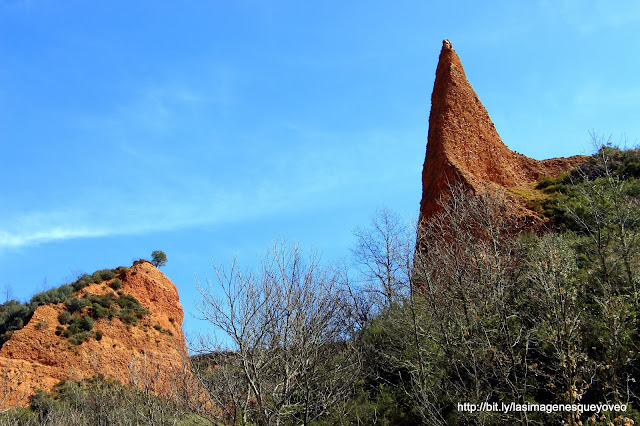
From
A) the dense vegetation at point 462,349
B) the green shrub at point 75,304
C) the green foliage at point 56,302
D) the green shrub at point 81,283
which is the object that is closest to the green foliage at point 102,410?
the dense vegetation at point 462,349

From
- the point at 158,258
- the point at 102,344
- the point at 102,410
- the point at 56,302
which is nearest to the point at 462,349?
the point at 102,410

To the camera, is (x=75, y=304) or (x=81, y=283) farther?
(x=81, y=283)

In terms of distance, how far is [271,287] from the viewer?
14.5 m

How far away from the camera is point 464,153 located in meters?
26.1

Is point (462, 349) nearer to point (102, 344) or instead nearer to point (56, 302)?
point (102, 344)

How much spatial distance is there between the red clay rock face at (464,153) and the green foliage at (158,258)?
29.2 meters

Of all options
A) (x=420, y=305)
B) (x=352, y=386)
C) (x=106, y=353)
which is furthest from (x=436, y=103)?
(x=106, y=353)

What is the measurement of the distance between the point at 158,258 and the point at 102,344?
49.3 feet

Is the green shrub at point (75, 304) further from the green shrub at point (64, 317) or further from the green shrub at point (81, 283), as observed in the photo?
the green shrub at point (81, 283)

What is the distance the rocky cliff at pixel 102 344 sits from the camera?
29.4 m

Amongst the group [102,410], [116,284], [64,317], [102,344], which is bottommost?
[102,410]

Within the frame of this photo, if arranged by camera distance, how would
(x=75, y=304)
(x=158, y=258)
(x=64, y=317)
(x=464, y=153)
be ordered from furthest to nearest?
(x=158, y=258)
(x=75, y=304)
(x=64, y=317)
(x=464, y=153)

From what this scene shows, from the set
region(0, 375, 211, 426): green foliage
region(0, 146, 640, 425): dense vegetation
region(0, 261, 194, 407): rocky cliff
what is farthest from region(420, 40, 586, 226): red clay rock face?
region(0, 261, 194, 407): rocky cliff

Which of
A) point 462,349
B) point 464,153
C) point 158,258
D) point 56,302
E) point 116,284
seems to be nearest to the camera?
point 462,349
